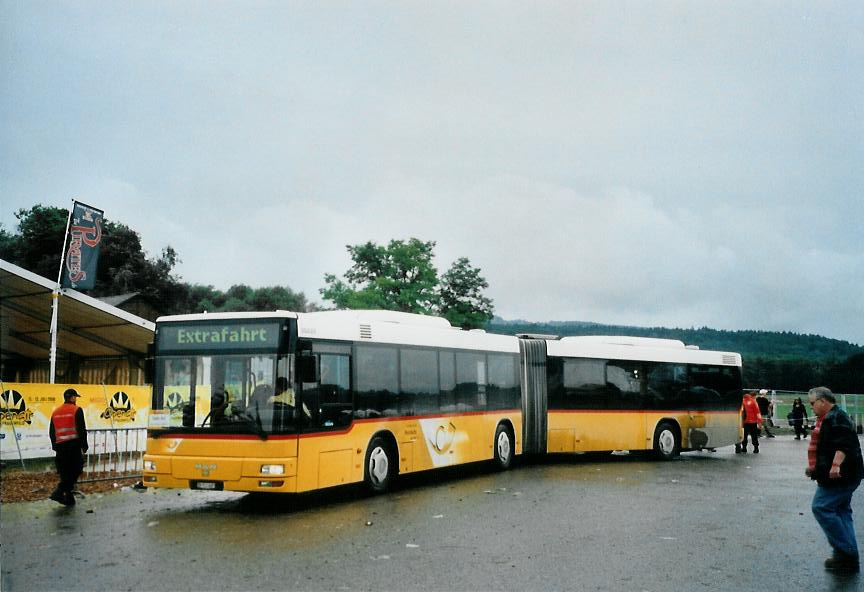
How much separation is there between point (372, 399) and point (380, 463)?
3.67 feet

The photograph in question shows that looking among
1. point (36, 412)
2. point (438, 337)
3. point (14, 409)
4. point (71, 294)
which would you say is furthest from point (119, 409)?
point (438, 337)

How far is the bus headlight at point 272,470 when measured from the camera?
11430mm

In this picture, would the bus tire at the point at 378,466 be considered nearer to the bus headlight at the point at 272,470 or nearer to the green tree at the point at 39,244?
the bus headlight at the point at 272,470

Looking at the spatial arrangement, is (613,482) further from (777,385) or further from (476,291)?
(777,385)

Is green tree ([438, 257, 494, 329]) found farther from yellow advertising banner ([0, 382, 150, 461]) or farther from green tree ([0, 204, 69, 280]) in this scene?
yellow advertising banner ([0, 382, 150, 461])

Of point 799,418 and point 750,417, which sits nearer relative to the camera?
point 750,417

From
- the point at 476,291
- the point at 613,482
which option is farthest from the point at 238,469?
the point at 476,291

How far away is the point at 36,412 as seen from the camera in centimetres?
1750

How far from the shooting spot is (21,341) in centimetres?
2880

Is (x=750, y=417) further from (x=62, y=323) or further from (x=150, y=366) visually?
(x=62, y=323)

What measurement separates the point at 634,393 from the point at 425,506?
988cm

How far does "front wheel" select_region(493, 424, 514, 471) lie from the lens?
17922 mm

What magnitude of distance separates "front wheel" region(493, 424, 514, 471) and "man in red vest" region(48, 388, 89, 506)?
8425 millimetres

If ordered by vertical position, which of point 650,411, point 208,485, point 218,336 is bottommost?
point 208,485
